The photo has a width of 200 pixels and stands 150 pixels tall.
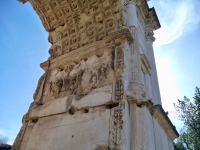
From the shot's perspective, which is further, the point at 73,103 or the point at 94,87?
the point at 94,87

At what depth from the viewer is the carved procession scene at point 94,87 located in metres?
2.71

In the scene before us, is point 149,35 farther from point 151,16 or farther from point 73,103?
point 73,103

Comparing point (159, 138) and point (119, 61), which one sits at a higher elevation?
point (119, 61)

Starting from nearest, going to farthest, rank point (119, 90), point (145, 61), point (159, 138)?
1. point (119, 90)
2. point (159, 138)
3. point (145, 61)

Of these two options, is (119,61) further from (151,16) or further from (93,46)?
(151,16)

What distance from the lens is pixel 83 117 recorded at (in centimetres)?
303

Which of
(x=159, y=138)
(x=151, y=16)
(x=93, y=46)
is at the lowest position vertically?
(x=159, y=138)

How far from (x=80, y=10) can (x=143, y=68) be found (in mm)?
2590

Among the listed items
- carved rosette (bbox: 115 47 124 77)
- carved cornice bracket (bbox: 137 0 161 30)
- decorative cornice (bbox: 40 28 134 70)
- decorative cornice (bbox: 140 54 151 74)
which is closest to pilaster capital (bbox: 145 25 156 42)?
carved cornice bracket (bbox: 137 0 161 30)

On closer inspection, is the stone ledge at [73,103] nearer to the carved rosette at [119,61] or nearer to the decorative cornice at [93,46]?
the carved rosette at [119,61]

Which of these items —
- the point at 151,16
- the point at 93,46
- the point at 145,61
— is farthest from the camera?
the point at 151,16

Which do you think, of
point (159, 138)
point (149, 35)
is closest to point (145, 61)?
point (149, 35)

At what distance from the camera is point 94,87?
3.44 meters

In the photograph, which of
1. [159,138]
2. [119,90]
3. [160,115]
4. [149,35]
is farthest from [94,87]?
[149,35]
